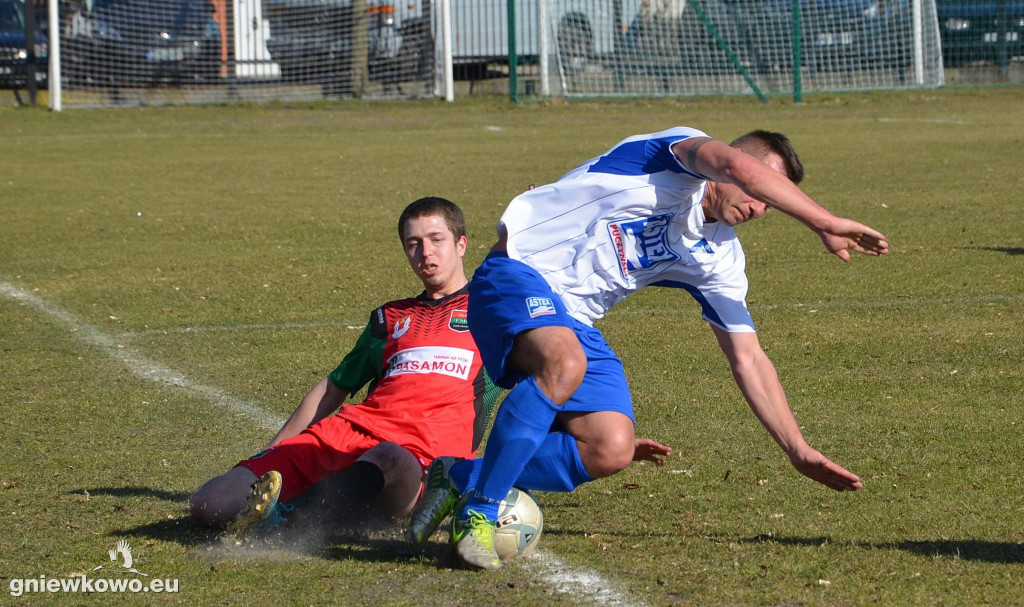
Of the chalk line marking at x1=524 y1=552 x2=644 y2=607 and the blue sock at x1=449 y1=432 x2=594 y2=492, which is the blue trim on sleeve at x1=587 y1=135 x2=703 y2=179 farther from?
the chalk line marking at x1=524 y1=552 x2=644 y2=607

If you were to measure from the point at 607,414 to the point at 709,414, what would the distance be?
1.47m

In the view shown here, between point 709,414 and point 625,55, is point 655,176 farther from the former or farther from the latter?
point 625,55

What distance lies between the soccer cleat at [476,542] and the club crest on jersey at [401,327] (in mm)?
1005

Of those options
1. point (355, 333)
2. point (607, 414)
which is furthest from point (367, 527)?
point (355, 333)

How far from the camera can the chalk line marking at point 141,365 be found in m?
5.32

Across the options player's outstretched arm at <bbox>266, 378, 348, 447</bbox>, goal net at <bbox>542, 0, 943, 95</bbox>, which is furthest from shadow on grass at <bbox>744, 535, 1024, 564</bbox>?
goal net at <bbox>542, 0, 943, 95</bbox>

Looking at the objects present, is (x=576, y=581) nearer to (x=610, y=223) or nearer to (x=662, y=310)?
(x=610, y=223)

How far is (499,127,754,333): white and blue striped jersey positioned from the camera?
3.74m

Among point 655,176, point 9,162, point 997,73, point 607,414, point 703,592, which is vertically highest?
point 997,73

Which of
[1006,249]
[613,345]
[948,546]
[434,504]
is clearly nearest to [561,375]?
[434,504]

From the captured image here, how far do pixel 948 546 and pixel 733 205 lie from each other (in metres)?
1.21

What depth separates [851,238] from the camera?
3.09 metres

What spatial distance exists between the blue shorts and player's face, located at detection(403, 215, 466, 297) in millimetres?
531

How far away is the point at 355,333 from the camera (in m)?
6.73
